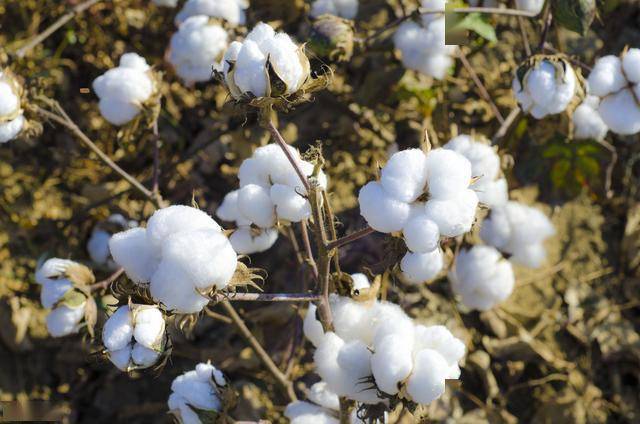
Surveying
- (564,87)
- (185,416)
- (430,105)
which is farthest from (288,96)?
(430,105)

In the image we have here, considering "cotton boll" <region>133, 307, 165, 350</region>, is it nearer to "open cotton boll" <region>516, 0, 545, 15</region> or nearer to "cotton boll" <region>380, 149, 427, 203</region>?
"cotton boll" <region>380, 149, 427, 203</region>

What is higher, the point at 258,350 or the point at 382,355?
the point at 382,355

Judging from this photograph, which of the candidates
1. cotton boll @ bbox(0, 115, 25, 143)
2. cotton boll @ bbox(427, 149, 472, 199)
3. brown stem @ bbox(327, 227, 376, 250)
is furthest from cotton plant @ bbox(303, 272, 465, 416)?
cotton boll @ bbox(0, 115, 25, 143)

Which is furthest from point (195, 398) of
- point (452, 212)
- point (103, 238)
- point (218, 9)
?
point (218, 9)

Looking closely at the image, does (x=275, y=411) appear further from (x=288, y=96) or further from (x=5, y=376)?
(x=288, y=96)

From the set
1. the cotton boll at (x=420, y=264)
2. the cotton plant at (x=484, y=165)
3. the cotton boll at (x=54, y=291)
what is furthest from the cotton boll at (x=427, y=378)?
the cotton boll at (x=54, y=291)

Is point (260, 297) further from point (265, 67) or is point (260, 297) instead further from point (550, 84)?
point (550, 84)
